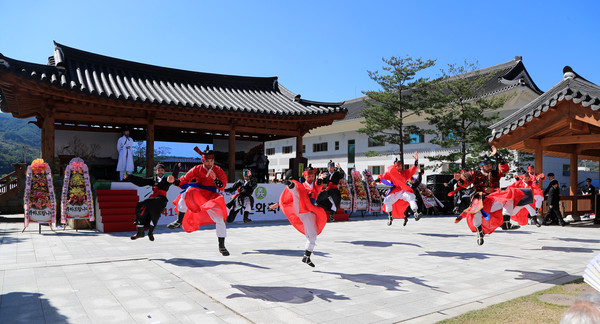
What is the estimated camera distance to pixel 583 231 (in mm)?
11523

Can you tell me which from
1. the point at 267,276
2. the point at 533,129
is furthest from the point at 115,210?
the point at 533,129

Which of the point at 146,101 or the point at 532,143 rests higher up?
the point at 146,101

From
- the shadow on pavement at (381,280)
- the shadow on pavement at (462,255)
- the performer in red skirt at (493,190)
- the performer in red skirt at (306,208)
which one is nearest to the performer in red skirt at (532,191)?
the performer in red skirt at (493,190)

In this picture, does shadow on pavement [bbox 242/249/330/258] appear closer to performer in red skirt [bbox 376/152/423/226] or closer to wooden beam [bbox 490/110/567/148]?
performer in red skirt [bbox 376/152/423/226]

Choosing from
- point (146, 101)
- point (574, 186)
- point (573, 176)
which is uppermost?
point (146, 101)

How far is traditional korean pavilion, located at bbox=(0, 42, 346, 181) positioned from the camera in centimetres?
1060

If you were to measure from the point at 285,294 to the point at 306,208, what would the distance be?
5.01 ft

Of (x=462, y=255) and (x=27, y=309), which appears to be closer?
(x=27, y=309)

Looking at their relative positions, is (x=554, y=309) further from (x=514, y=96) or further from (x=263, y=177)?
(x=514, y=96)

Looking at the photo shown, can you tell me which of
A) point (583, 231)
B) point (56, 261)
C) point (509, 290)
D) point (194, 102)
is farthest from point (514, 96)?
point (56, 261)

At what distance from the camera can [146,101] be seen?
11672mm

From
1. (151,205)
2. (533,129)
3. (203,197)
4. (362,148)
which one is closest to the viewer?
(203,197)

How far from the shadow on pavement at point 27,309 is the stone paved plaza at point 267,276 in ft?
0.04

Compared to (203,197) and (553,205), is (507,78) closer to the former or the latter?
(553,205)
